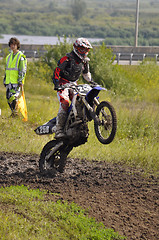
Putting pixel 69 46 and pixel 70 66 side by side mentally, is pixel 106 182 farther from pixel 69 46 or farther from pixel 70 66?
pixel 69 46

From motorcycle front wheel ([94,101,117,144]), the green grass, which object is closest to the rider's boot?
motorcycle front wheel ([94,101,117,144])

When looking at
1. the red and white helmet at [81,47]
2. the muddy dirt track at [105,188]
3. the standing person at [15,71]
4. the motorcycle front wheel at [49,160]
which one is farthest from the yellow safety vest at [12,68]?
the red and white helmet at [81,47]

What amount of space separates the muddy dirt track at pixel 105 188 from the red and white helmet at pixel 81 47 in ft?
7.12

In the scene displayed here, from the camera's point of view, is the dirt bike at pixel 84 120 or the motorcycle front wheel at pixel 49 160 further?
the motorcycle front wheel at pixel 49 160

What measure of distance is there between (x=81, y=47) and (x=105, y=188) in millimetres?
2354

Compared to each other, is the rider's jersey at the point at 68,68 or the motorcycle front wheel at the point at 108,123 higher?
the rider's jersey at the point at 68,68

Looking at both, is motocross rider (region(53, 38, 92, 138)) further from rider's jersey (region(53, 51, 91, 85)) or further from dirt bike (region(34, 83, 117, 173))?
dirt bike (region(34, 83, 117, 173))

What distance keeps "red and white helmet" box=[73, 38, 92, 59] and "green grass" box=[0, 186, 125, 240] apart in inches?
91.0

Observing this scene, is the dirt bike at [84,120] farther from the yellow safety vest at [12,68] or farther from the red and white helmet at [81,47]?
the yellow safety vest at [12,68]

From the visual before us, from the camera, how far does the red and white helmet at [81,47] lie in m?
6.64

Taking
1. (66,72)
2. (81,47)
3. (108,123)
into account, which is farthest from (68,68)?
(108,123)

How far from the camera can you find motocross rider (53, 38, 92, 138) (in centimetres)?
670

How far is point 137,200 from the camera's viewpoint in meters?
6.65

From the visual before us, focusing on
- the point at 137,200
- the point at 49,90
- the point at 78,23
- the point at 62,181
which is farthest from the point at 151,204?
the point at 78,23
